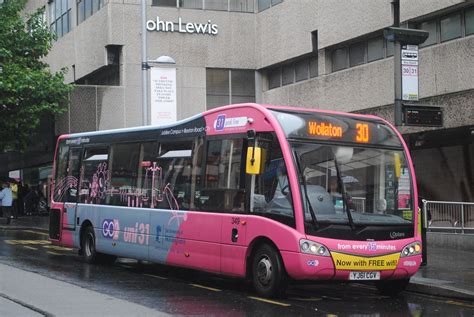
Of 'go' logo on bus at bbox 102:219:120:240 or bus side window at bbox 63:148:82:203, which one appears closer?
'go' logo on bus at bbox 102:219:120:240

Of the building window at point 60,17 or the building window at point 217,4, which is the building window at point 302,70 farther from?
the building window at point 60,17

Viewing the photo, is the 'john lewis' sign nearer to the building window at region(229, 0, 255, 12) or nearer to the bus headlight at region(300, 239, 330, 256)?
the building window at region(229, 0, 255, 12)

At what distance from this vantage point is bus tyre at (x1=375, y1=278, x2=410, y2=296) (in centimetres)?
1109

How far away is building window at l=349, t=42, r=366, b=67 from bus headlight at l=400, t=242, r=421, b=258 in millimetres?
13715

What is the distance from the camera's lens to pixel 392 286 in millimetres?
11227

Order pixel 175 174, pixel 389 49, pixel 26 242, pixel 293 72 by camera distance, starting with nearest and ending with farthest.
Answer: pixel 175 174, pixel 26 242, pixel 389 49, pixel 293 72

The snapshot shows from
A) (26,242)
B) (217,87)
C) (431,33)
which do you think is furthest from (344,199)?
(217,87)

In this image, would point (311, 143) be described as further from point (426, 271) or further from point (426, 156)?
point (426, 156)

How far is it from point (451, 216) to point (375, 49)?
725 cm

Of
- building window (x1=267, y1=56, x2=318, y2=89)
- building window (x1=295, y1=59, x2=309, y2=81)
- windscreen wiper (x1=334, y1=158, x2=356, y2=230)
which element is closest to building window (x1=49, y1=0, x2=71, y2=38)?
building window (x1=267, y1=56, x2=318, y2=89)

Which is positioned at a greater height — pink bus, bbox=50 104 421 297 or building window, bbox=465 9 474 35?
building window, bbox=465 9 474 35

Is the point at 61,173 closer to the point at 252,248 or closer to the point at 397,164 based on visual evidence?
the point at 252,248

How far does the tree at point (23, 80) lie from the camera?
2698 cm

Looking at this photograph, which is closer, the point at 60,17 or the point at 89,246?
the point at 89,246
